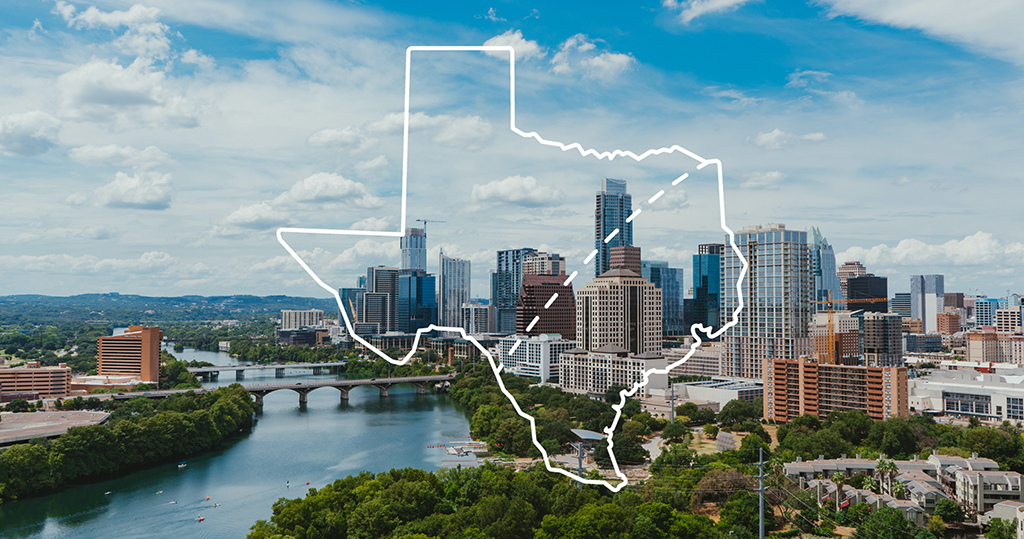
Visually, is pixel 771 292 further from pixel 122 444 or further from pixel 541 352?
pixel 122 444

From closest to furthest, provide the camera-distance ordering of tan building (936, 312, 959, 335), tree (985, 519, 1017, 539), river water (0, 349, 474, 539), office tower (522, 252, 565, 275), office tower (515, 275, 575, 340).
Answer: tree (985, 519, 1017, 539) < river water (0, 349, 474, 539) < office tower (515, 275, 575, 340) < office tower (522, 252, 565, 275) < tan building (936, 312, 959, 335)

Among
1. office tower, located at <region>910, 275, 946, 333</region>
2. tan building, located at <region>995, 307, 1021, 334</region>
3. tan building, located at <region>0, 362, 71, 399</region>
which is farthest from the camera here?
office tower, located at <region>910, 275, 946, 333</region>

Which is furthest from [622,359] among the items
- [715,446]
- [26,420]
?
[26,420]

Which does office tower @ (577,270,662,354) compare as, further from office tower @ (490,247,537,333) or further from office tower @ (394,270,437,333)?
office tower @ (394,270,437,333)

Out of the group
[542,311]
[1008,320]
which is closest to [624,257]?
[542,311]

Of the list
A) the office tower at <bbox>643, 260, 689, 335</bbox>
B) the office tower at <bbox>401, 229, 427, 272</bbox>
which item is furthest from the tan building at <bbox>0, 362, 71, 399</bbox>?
the office tower at <bbox>643, 260, 689, 335</bbox>

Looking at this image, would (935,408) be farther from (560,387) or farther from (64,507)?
(64,507)

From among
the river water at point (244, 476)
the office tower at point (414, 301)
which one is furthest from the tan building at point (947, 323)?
the river water at point (244, 476)
